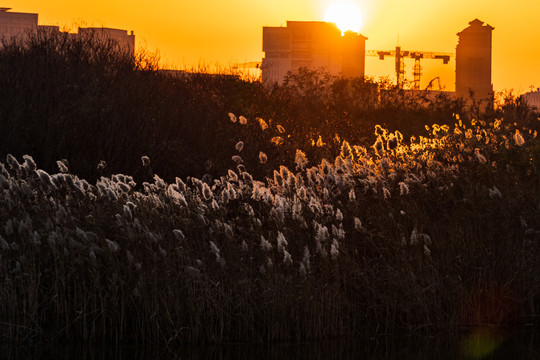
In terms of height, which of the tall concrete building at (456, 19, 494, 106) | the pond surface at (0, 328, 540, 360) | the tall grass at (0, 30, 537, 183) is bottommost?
the pond surface at (0, 328, 540, 360)

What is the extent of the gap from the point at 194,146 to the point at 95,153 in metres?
2.52

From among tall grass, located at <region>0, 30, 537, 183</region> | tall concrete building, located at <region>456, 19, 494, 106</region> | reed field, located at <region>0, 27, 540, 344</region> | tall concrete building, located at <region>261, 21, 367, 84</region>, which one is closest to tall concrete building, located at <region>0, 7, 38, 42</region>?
tall concrete building, located at <region>261, 21, 367, 84</region>

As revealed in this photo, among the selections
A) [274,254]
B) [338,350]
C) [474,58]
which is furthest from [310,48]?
[338,350]

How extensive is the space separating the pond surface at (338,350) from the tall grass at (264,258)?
0.62ft

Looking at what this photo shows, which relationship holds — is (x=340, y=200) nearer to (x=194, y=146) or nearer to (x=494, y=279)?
(x=494, y=279)

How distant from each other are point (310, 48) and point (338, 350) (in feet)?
545

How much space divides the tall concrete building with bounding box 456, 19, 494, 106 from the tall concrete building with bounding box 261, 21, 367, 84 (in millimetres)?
18577

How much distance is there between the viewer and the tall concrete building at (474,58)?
164 meters

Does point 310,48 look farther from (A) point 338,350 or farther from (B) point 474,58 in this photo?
(A) point 338,350

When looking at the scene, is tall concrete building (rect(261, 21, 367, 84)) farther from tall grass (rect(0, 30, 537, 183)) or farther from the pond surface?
A: the pond surface

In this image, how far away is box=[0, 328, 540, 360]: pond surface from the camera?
828 centimetres

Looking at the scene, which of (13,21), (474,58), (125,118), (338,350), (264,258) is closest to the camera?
(338,350)

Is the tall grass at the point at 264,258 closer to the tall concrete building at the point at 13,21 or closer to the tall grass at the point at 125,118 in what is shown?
the tall grass at the point at 125,118

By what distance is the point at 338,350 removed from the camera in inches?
338
